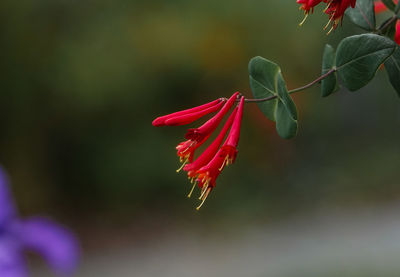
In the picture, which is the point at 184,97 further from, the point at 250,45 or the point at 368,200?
the point at 368,200

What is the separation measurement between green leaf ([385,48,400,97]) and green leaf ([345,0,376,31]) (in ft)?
0.19

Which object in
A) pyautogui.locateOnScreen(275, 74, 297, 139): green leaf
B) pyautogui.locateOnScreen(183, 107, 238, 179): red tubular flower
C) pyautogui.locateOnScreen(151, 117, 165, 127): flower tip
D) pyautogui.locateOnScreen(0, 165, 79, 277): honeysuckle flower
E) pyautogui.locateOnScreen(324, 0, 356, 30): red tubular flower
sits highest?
pyautogui.locateOnScreen(0, 165, 79, 277): honeysuckle flower

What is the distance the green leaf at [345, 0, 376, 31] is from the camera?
724 millimetres

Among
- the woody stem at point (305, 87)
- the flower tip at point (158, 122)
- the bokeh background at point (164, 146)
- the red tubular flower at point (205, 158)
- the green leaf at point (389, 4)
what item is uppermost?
the bokeh background at point (164, 146)

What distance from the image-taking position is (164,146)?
5215mm

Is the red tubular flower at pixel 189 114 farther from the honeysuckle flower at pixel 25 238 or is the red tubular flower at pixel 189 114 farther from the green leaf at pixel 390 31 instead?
the honeysuckle flower at pixel 25 238

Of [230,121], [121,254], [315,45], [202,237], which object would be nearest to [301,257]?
[202,237]

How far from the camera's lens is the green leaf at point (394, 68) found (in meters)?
0.67

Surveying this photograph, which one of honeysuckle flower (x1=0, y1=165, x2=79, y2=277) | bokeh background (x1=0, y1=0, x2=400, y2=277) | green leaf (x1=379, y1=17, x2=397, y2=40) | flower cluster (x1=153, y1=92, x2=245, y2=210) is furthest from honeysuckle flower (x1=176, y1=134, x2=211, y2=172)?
bokeh background (x1=0, y1=0, x2=400, y2=277)

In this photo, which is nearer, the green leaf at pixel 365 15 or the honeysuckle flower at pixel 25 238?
the green leaf at pixel 365 15

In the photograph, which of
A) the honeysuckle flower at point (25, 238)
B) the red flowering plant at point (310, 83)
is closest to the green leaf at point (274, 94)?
the red flowering plant at point (310, 83)

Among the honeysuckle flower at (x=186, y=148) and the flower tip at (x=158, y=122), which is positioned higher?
the flower tip at (x=158, y=122)

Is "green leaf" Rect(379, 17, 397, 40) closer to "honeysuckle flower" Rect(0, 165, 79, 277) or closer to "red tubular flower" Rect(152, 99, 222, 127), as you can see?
"red tubular flower" Rect(152, 99, 222, 127)

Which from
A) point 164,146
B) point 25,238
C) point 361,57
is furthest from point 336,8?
point 164,146
